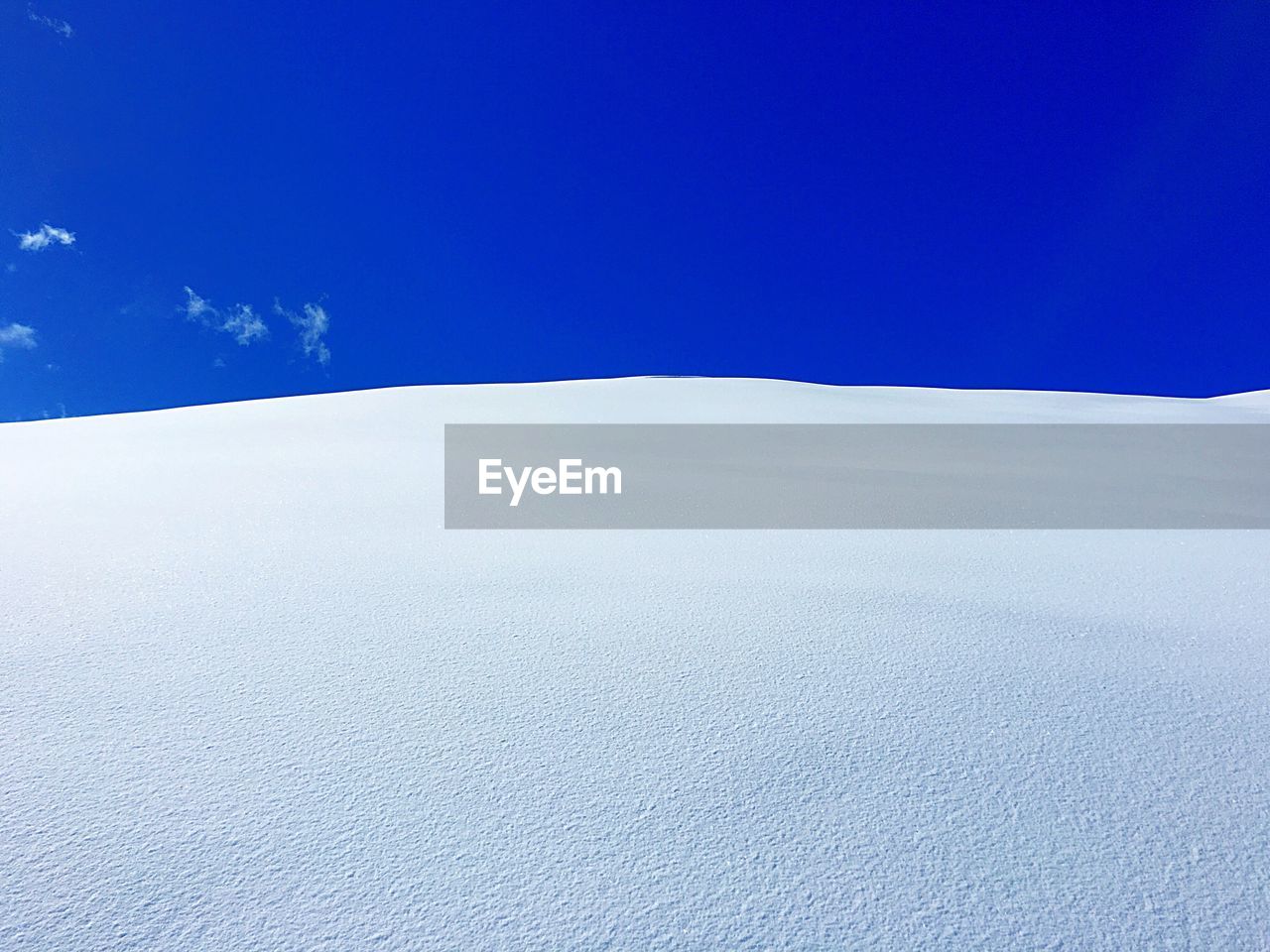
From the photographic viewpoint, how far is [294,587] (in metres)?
1.87

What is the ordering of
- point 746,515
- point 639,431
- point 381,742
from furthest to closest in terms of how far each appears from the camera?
point 639,431, point 746,515, point 381,742

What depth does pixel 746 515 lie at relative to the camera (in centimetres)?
291

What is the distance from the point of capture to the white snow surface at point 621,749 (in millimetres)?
839

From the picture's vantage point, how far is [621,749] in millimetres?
1139

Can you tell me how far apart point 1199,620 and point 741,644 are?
3.97 ft

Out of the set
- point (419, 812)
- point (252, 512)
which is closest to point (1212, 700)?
point (419, 812)

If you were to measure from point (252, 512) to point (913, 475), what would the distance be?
3261 millimetres

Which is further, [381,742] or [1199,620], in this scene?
[1199,620]

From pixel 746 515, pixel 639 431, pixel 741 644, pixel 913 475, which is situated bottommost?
pixel 741 644

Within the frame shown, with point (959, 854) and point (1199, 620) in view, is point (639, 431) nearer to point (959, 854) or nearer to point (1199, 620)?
point (1199, 620)

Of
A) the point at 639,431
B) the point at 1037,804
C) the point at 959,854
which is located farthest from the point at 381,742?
the point at 639,431

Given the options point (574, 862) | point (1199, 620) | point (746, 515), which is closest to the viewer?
point (574, 862)

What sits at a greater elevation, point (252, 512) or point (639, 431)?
point (639, 431)

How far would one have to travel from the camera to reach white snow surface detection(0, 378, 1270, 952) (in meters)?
0.84
